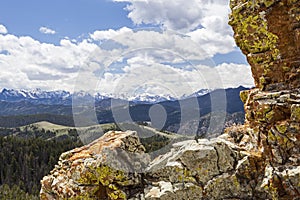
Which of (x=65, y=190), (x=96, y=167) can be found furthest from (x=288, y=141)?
(x=65, y=190)

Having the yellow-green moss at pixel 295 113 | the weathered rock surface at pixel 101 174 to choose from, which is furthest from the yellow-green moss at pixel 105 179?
the yellow-green moss at pixel 295 113

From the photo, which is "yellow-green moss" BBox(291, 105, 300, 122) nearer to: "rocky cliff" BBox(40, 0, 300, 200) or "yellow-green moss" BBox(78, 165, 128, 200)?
"rocky cliff" BBox(40, 0, 300, 200)

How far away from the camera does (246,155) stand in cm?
1420

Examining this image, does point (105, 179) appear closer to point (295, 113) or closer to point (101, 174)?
point (101, 174)

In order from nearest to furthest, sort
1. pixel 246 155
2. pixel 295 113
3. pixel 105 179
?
pixel 295 113
pixel 246 155
pixel 105 179

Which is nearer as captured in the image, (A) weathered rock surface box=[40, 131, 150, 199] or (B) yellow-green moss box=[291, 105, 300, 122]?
(B) yellow-green moss box=[291, 105, 300, 122]

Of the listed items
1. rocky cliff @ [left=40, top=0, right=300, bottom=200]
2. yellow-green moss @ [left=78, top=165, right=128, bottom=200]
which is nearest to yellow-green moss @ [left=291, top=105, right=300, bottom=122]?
rocky cliff @ [left=40, top=0, right=300, bottom=200]

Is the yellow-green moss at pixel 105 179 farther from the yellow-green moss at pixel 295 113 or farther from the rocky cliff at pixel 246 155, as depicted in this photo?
the yellow-green moss at pixel 295 113

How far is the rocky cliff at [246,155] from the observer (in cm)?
1318

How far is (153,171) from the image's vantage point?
14.7 meters

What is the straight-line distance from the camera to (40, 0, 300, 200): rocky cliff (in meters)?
13.2

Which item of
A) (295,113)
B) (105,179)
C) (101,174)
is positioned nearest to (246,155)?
(295,113)

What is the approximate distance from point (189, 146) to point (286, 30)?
6.94 metres

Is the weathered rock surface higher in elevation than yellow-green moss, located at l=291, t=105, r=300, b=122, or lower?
lower
